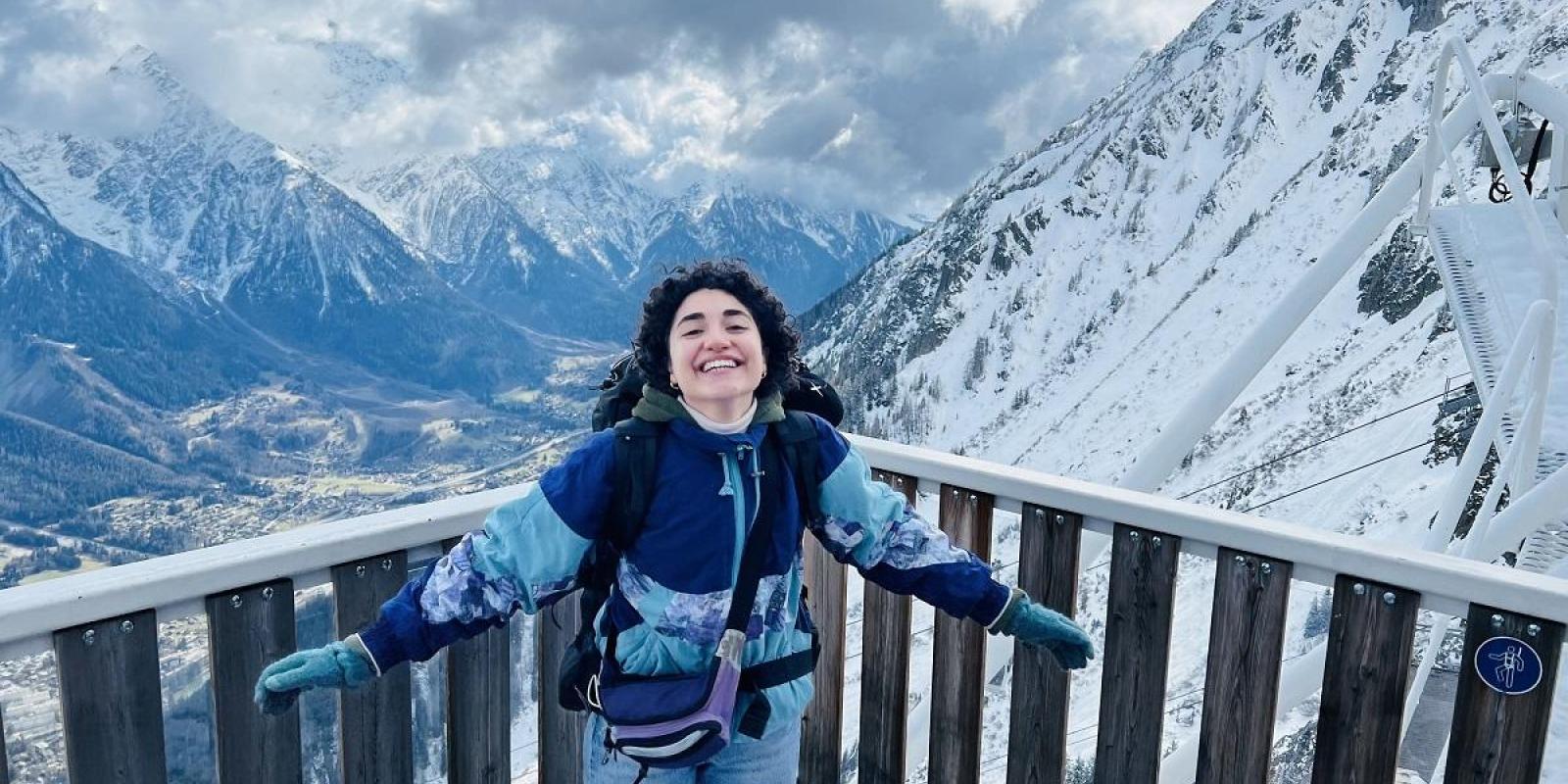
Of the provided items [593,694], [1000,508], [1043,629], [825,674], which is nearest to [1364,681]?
[1043,629]

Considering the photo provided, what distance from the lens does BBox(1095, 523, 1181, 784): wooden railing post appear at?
228 cm

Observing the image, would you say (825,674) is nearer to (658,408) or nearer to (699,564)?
(699,564)

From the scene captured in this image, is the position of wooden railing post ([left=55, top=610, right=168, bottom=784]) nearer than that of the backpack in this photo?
Yes

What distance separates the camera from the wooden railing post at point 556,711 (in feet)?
8.49

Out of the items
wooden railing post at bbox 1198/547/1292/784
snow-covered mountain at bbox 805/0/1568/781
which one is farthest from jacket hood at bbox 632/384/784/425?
snow-covered mountain at bbox 805/0/1568/781

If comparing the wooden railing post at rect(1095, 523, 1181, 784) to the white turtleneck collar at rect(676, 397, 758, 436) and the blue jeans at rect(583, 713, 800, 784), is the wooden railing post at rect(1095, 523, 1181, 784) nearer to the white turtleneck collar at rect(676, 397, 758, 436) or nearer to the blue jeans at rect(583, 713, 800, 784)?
the blue jeans at rect(583, 713, 800, 784)

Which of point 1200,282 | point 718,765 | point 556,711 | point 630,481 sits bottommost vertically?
point 556,711

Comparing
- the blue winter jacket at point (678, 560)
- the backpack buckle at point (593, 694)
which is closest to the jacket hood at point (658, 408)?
the blue winter jacket at point (678, 560)

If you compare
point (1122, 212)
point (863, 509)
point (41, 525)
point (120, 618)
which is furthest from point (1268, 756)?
point (41, 525)

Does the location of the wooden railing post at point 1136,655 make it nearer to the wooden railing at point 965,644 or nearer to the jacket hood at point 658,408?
the wooden railing at point 965,644

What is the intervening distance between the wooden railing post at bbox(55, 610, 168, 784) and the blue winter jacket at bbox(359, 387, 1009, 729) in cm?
41

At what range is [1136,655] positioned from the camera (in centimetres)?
235

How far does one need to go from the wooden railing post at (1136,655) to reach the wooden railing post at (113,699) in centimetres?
201

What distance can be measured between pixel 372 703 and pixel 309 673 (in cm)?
48
